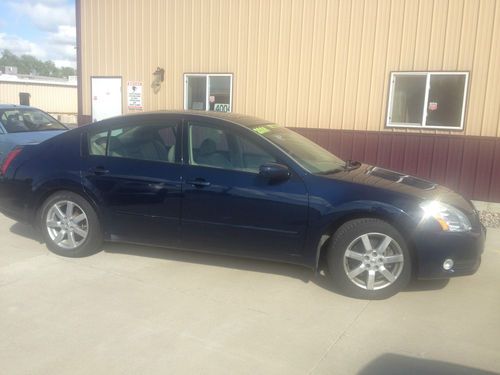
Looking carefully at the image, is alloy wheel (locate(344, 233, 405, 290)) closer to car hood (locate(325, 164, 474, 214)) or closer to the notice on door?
car hood (locate(325, 164, 474, 214))

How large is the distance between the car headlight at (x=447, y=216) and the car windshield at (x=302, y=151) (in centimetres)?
98

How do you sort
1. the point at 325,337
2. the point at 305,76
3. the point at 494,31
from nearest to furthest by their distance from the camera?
the point at 325,337
the point at 494,31
the point at 305,76

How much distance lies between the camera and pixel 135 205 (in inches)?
190

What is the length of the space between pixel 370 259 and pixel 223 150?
1699mm

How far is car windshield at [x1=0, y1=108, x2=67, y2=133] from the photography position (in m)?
8.89

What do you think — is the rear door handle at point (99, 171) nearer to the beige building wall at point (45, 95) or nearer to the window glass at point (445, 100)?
the window glass at point (445, 100)

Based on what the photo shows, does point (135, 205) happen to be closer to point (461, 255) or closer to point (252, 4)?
point (461, 255)

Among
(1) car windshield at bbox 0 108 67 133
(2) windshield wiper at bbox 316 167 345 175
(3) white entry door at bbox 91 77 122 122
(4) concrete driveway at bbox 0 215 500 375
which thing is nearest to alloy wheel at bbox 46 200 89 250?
(4) concrete driveway at bbox 0 215 500 375

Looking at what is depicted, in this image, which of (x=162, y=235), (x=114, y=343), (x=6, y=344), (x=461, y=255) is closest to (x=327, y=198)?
(x=461, y=255)

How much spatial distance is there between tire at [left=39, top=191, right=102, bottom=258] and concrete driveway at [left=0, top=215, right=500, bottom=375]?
15 centimetres

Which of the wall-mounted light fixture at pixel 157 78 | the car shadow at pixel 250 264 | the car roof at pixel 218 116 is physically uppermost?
the wall-mounted light fixture at pixel 157 78

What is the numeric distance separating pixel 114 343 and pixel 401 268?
2403 millimetres

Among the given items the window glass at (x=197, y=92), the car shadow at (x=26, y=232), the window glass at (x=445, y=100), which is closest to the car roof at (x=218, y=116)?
the car shadow at (x=26, y=232)

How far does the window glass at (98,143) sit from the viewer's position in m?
5.05
